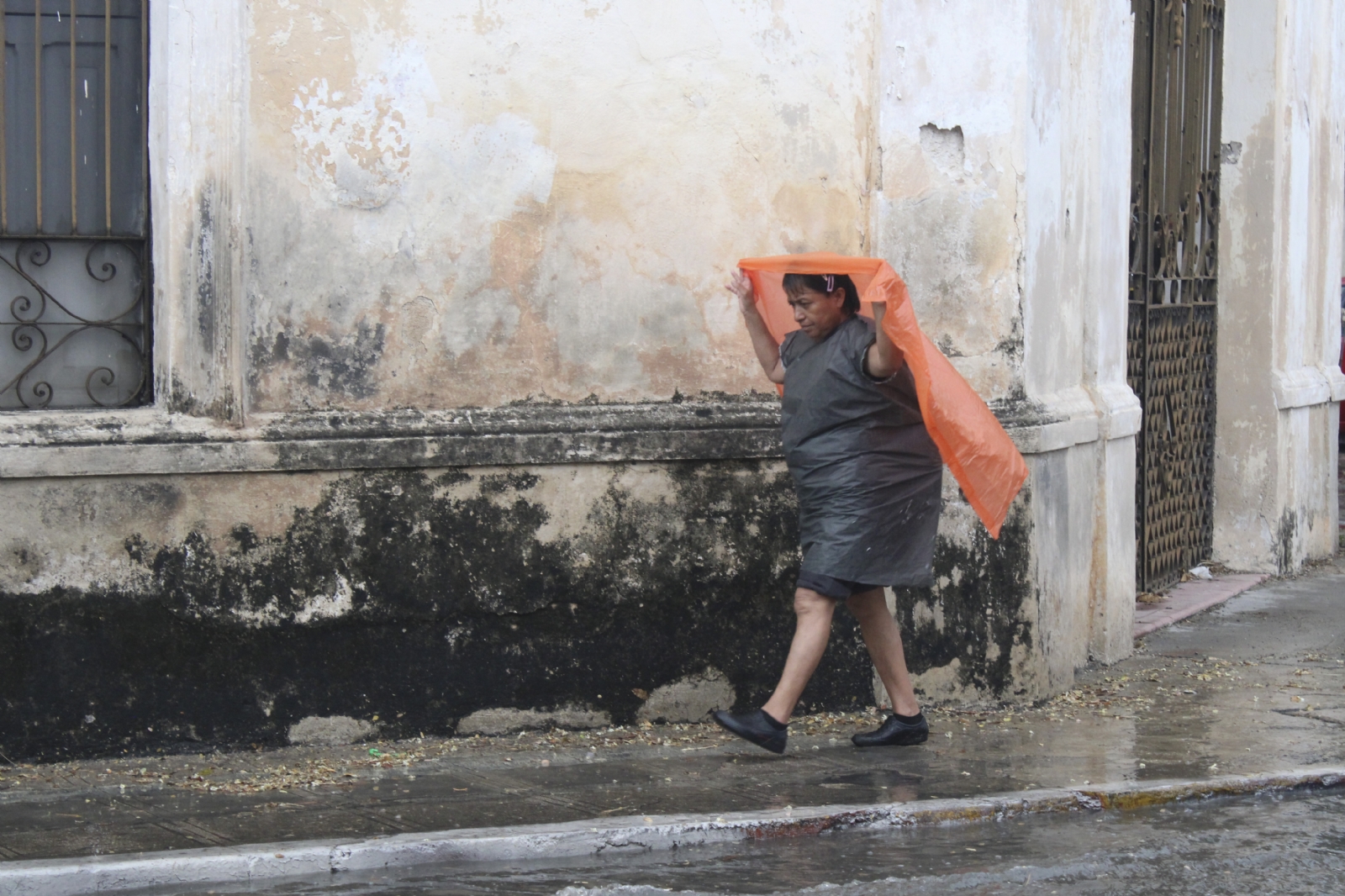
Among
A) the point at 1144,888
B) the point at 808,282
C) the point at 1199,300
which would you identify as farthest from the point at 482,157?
the point at 1199,300

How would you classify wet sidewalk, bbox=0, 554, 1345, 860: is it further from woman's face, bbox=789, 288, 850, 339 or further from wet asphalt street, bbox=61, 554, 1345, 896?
woman's face, bbox=789, 288, 850, 339

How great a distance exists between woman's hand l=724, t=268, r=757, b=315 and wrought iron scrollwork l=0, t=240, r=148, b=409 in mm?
2010

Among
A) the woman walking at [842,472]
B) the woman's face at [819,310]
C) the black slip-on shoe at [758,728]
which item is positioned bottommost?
the black slip-on shoe at [758,728]

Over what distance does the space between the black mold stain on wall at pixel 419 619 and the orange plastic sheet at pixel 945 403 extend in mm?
896

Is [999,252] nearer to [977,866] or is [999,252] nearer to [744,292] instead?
[744,292]

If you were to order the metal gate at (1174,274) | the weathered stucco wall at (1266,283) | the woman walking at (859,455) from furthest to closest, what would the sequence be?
→ the weathered stucco wall at (1266,283), the metal gate at (1174,274), the woman walking at (859,455)

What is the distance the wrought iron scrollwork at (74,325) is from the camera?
5480 millimetres

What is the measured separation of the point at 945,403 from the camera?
5.04 m

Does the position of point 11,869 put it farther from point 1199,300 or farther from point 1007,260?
point 1199,300

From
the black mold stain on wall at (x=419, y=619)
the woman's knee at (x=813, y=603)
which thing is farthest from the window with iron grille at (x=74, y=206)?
the woman's knee at (x=813, y=603)

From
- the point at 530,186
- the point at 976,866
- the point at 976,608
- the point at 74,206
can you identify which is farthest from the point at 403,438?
the point at 976,866

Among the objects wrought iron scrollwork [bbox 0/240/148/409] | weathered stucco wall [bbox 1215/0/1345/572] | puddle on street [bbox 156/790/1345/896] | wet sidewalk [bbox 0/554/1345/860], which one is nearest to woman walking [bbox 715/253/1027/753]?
wet sidewalk [bbox 0/554/1345/860]

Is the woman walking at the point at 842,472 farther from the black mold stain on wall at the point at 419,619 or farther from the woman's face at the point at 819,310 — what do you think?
the black mold stain on wall at the point at 419,619

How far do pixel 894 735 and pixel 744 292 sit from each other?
5.19 feet
